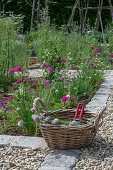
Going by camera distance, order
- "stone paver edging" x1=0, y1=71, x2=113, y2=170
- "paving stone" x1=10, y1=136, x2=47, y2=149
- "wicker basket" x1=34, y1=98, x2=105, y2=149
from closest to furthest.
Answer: "stone paver edging" x1=0, y1=71, x2=113, y2=170 → "wicker basket" x1=34, y1=98, x2=105, y2=149 → "paving stone" x1=10, y1=136, x2=47, y2=149

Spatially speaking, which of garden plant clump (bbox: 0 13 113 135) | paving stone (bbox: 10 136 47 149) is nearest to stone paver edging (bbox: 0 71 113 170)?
paving stone (bbox: 10 136 47 149)

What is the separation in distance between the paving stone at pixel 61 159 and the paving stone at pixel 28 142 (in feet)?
0.70

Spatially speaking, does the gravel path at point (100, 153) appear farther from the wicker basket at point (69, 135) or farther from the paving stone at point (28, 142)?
the paving stone at point (28, 142)

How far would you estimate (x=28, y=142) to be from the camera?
2.41 meters

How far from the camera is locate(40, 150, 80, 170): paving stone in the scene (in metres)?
1.97

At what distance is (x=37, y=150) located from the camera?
229 centimetres

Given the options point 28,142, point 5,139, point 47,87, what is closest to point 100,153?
point 28,142

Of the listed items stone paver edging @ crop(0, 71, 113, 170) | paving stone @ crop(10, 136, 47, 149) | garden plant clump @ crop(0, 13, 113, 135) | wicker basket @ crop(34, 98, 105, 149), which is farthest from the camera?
garden plant clump @ crop(0, 13, 113, 135)

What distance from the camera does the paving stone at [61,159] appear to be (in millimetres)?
1970

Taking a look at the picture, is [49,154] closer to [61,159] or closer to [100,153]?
[61,159]

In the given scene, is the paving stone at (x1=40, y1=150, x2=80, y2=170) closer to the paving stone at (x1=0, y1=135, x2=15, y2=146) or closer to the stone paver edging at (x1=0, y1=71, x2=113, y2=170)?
the stone paver edging at (x1=0, y1=71, x2=113, y2=170)

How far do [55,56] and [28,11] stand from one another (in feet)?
25.4

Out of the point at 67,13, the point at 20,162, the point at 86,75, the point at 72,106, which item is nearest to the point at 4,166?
the point at 20,162

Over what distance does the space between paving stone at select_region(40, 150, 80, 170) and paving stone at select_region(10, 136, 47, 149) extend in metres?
0.21
